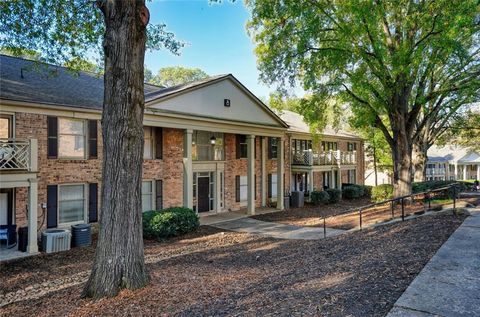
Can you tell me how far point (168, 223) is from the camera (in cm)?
1191

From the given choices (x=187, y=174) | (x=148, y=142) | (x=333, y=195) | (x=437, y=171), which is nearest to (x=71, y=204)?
(x=148, y=142)

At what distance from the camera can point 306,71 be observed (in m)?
15.3

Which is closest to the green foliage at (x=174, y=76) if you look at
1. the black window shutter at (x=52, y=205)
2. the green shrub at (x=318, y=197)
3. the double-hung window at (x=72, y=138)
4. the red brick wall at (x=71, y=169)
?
the green shrub at (x=318, y=197)

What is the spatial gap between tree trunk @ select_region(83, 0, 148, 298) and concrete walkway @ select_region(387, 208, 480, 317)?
4.13m

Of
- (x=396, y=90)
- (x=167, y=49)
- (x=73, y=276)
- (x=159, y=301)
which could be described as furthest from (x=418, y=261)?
(x=396, y=90)

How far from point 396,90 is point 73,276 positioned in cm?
1421

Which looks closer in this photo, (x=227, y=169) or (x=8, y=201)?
(x=8, y=201)

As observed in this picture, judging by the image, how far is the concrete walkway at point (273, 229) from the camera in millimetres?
12202

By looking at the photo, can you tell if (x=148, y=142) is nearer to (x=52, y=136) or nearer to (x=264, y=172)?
(x=52, y=136)

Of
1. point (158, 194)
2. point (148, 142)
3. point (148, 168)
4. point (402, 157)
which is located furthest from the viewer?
point (402, 157)

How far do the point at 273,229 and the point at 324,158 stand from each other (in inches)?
460

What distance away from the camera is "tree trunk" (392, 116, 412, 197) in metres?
16.1

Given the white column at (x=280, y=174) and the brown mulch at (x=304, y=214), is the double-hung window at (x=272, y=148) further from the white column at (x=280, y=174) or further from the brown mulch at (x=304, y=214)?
the brown mulch at (x=304, y=214)

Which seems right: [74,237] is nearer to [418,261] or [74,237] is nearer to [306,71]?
[418,261]
